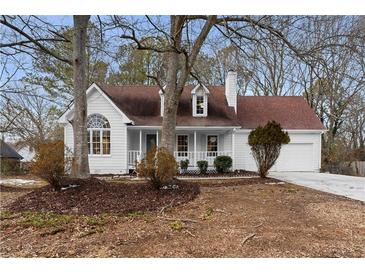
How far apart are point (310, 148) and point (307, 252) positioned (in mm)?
14252

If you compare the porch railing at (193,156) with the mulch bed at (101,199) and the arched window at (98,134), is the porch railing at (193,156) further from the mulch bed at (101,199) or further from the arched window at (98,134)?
the mulch bed at (101,199)

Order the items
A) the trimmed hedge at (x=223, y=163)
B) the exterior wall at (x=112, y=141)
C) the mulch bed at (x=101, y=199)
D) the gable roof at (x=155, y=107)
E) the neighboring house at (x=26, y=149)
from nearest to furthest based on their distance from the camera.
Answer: the mulch bed at (x=101, y=199), the exterior wall at (x=112, y=141), the trimmed hedge at (x=223, y=163), the gable roof at (x=155, y=107), the neighboring house at (x=26, y=149)

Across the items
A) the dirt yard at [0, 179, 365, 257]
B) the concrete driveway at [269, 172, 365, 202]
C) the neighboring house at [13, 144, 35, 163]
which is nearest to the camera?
the dirt yard at [0, 179, 365, 257]

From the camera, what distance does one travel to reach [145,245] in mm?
3664

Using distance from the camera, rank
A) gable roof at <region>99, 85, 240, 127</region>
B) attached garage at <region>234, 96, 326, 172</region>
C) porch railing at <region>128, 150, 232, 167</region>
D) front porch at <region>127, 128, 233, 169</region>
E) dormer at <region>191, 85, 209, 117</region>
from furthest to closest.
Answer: attached garage at <region>234, 96, 326, 172</region> → dormer at <region>191, 85, 209, 117</region> → front porch at <region>127, 128, 233, 169</region> → gable roof at <region>99, 85, 240, 127</region> → porch railing at <region>128, 150, 232, 167</region>

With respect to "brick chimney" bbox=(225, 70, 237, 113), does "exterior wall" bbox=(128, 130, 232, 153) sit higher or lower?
lower

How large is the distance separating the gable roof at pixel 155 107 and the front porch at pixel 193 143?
2.08 ft

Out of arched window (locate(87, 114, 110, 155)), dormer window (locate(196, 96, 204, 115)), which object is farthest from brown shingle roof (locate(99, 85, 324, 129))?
arched window (locate(87, 114, 110, 155))

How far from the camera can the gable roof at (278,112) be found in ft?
54.0

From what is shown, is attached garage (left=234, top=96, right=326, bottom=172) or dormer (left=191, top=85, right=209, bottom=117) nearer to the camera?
dormer (left=191, top=85, right=209, bottom=117)

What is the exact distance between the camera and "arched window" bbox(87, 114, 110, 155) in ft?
47.7

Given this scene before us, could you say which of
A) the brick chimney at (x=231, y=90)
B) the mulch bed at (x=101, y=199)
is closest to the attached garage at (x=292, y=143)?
the brick chimney at (x=231, y=90)

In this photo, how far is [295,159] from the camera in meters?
16.4

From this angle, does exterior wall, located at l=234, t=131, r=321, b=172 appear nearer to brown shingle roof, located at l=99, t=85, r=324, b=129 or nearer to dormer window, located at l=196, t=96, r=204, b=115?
brown shingle roof, located at l=99, t=85, r=324, b=129
